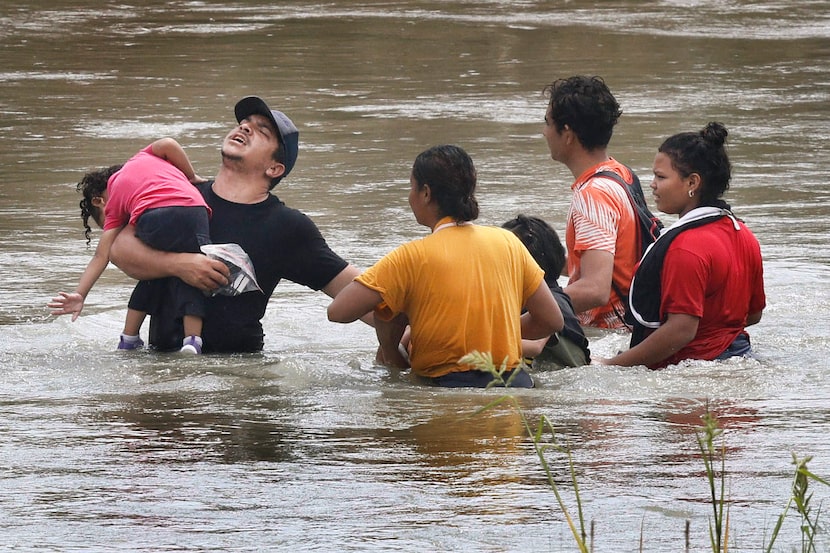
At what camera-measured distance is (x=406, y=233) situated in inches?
408

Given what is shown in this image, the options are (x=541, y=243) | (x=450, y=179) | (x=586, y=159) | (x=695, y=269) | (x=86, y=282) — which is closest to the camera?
(x=450, y=179)

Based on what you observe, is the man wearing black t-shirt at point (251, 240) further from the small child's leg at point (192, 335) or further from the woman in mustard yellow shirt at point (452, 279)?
the woman in mustard yellow shirt at point (452, 279)

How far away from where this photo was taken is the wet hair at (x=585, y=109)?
6962mm

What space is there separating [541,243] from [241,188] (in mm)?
1332

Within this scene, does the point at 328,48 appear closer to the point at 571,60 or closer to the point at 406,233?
the point at 571,60

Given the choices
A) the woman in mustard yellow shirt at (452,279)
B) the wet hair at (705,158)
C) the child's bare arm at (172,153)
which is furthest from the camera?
the child's bare arm at (172,153)

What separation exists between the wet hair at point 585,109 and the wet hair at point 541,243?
2.76 feet

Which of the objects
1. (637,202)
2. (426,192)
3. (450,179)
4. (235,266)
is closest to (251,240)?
(235,266)

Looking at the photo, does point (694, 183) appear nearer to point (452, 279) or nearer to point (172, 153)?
point (452, 279)

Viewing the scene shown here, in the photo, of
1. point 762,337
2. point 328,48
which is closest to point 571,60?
point 328,48

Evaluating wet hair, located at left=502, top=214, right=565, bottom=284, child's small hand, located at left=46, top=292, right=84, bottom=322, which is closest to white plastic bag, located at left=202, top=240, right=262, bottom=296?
child's small hand, located at left=46, top=292, right=84, bottom=322

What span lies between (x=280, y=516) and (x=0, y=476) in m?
1.02

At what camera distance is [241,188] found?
6.45 metres

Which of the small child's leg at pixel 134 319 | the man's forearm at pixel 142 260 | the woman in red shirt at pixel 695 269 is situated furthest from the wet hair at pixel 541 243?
the small child's leg at pixel 134 319
